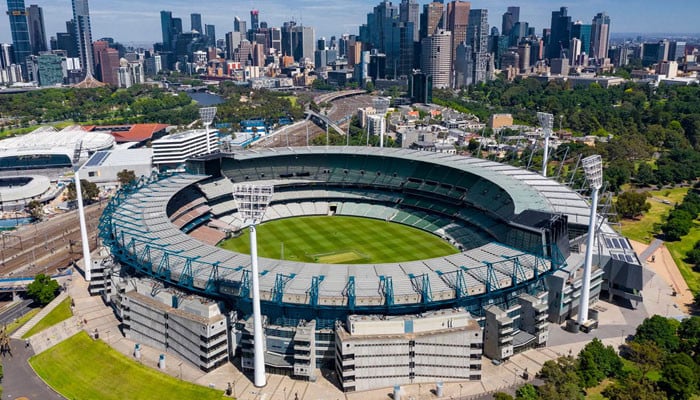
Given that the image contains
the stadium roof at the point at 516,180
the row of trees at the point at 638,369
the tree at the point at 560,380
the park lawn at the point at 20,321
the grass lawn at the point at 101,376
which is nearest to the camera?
the tree at the point at 560,380

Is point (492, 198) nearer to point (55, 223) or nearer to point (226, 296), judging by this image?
point (226, 296)

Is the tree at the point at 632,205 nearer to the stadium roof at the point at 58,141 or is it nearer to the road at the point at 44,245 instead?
the road at the point at 44,245

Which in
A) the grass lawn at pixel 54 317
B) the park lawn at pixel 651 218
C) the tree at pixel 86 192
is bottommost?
the grass lawn at pixel 54 317

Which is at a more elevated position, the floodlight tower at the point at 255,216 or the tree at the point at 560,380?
the floodlight tower at the point at 255,216

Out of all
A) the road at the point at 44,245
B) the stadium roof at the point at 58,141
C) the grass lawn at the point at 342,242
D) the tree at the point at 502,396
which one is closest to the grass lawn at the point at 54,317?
the road at the point at 44,245

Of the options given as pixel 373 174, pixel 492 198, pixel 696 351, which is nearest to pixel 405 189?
pixel 373 174

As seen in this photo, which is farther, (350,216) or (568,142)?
(568,142)
